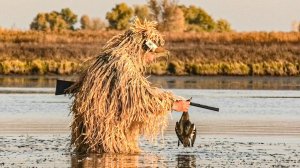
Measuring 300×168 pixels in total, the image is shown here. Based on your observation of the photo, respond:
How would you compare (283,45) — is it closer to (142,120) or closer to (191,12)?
(142,120)

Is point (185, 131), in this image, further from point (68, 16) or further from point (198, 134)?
point (68, 16)

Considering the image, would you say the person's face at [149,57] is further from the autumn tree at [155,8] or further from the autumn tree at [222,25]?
the autumn tree at [222,25]

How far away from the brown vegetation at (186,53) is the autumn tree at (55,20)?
221ft

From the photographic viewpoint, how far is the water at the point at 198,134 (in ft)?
52.3

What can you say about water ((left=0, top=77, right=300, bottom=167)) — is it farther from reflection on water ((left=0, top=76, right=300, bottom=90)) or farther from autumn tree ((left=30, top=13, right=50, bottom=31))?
autumn tree ((left=30, top=13, right=50, bottom=31))

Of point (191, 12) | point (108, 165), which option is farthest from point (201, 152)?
point (191, 12)

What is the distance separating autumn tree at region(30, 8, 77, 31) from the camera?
141 metres

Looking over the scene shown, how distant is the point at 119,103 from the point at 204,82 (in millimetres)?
29227

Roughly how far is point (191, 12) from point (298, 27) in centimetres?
4247

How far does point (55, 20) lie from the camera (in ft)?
475

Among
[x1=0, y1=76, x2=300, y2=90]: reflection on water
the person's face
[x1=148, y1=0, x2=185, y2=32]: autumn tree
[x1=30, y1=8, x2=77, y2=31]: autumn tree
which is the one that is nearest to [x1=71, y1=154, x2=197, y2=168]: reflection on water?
the person's face

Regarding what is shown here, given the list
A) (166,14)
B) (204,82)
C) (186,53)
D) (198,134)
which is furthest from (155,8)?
(198,134)

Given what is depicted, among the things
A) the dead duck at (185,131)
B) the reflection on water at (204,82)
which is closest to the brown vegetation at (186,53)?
the reflection on water at (204,82)

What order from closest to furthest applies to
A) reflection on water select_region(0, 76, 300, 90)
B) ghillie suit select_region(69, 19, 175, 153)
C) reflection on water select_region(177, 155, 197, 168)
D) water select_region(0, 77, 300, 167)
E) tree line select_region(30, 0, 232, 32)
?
reflection on water select_region(177, 155, 197, 168)
water select_region(0, 77, 300, 167)
ghillie suit select_region(69, 19, 175, 153)
reflection on water select_region(0, 76, 300, 90)
tree line select_region(30, 0, 232, 32)
